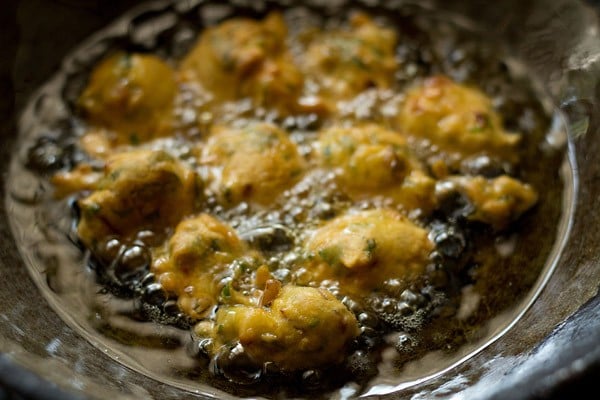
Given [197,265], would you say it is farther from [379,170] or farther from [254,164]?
[379,170]

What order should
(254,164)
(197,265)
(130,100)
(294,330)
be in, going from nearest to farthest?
1. (294,330)
2. (197,265)
3. (254,164)
4. (130,100)

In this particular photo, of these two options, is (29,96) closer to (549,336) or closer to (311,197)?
(311,197)

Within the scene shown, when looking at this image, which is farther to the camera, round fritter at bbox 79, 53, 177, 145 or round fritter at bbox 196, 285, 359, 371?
round fritter at bbox 79, 53, 177, 145

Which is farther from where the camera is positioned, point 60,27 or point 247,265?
point 60,27

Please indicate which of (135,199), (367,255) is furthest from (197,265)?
(367,255)

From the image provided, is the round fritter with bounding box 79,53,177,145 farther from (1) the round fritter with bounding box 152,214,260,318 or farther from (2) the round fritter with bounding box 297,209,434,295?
(2) the round fritter with bounding box 297,209,434,295

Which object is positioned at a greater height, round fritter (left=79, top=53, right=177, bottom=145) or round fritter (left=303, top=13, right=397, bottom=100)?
round fritter (left=303, top=13, right=397, bottom=100)

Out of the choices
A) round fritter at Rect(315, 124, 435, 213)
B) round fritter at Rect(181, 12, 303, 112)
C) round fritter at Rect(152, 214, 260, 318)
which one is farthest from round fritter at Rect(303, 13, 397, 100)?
round fritter at Rect(152, 214, 260, 318)

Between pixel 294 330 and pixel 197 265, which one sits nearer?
pixel 294 330

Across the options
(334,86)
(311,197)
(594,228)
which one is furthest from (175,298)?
(594,228)
